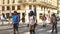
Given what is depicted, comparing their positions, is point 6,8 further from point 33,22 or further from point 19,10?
A: point 33,22

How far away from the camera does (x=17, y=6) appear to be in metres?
64.6

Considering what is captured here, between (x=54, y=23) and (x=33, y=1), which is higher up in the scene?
(x=33, y=1)

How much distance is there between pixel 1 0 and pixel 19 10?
6.81 m

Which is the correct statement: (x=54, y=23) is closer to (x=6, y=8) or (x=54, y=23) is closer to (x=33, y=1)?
(x=33, y=1)

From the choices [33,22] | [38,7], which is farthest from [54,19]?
[38,7]

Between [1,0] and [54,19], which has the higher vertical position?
[1,0]

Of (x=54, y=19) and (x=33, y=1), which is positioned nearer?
(x=54, y=19)

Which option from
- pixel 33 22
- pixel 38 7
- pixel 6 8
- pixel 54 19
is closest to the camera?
pixel 33 22

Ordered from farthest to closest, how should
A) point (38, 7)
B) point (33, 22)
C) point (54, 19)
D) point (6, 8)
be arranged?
point (6, 8)
point (38, 7)
point (54, 19)
point (33, 22)

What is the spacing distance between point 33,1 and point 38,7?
2213 mm

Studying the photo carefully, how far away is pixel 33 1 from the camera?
205ft

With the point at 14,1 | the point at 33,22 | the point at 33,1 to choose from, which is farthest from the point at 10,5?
the point at 33,22

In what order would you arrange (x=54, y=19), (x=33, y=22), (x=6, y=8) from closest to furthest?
1. (x=33, y=22)
2. (x=54, y=19)
3. (x=6, y=8)

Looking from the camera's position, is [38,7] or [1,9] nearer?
[38,7]
